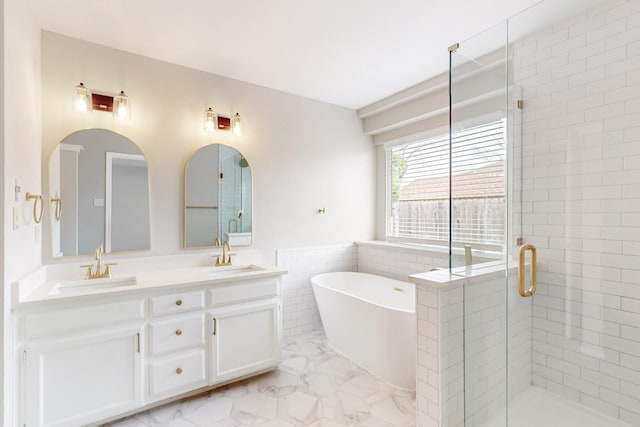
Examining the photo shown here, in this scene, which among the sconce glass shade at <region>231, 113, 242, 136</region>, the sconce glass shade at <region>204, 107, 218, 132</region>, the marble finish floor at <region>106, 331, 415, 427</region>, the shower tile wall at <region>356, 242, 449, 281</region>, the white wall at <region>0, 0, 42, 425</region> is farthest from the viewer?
the shower tile wall at <region>356, 242, 449, 281</region>

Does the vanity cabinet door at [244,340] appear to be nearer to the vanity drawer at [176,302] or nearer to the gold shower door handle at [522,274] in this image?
the vanity drawer at [176,302]

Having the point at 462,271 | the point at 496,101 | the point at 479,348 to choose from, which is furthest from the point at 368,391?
the point at 496,101

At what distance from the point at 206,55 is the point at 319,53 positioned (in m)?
0.96

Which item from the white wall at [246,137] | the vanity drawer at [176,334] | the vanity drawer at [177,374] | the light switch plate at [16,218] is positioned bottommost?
the vanity drawer at [177,374]

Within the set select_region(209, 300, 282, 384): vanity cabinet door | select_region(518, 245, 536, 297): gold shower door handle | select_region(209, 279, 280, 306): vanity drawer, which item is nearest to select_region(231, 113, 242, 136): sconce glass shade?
select_region(209, 279, 280, 306): vanity drawer

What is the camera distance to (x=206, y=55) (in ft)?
8.38

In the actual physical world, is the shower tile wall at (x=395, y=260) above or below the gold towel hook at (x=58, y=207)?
below

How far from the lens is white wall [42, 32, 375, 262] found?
2.31m

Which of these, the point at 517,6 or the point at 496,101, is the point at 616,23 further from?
the point at 496,101

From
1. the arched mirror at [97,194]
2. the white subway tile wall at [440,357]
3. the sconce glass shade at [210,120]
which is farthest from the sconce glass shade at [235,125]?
the white subway tile wall at [440,357]

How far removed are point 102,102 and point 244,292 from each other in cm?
185

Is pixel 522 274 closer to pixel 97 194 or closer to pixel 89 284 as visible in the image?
pixel 89 284

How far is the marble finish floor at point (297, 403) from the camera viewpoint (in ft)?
6.51

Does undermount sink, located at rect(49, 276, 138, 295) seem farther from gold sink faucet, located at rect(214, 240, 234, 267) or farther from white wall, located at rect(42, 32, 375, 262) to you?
gold sink faucet, located at rect(214, 240, 234, 267)
